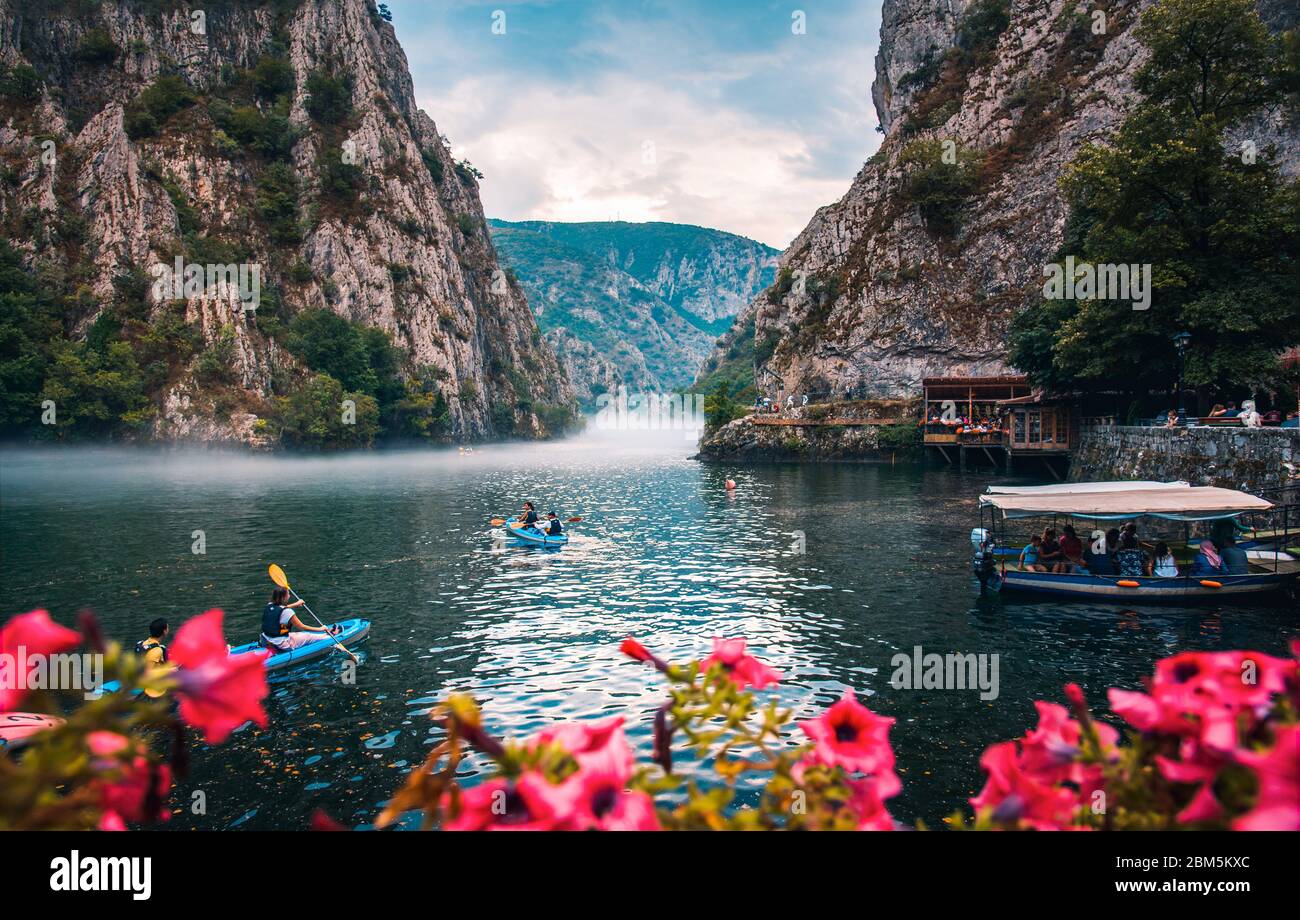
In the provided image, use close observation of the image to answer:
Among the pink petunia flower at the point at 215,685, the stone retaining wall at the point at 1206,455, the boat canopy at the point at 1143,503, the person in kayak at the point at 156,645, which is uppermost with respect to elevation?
the pink petunia flower at the point at 215,685

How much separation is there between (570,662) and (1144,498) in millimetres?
18491

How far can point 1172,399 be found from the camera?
41.6 meters

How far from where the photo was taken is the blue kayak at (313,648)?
16391 mm

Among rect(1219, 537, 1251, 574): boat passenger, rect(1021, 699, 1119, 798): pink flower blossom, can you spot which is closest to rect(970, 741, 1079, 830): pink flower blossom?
rect(1021, 699, 1119, 798): pink flower blossom

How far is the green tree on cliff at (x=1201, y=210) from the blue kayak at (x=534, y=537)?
3139cm

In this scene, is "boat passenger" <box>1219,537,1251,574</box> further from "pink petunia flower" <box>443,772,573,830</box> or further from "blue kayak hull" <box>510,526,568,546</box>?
"pink petunia flower" <box>443,772,573,830</box>

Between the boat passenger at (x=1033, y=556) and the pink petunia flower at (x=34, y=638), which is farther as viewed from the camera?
the boat passenger at (x=1033, y=556)

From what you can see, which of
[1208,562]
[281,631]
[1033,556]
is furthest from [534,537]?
[1208,562]

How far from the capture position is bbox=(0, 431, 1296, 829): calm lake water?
12445 mm

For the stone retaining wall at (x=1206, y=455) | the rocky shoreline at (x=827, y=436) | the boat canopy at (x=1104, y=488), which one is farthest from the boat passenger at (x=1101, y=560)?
the rocky shoreline at (x=827, y=436)

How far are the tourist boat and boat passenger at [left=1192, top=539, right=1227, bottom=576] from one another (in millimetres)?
254

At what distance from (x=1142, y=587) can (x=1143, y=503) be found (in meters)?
2.59

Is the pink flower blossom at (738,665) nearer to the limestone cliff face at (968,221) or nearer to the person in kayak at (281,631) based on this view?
the person in kayak at (281,631)

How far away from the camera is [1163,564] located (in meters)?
20.7
